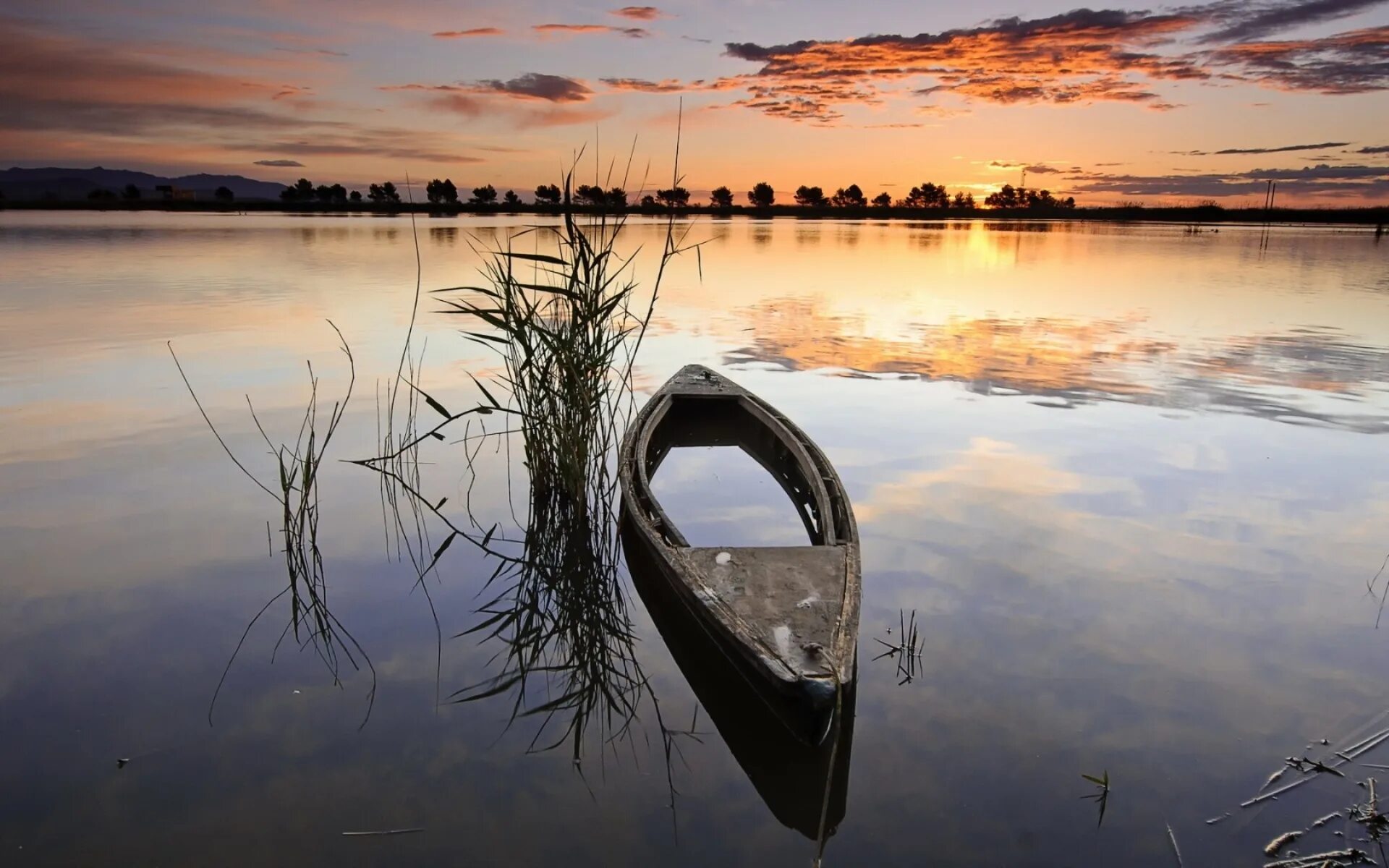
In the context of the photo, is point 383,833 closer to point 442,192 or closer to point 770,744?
point 770,744

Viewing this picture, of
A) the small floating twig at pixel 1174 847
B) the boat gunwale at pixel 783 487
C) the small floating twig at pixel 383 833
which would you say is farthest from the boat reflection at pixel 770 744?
the small floating twig at pixel 383 833

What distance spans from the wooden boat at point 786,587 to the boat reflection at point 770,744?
0.36 ft

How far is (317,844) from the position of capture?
2.61 meters

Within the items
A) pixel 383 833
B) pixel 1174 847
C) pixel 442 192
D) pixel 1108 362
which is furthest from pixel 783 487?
pixel 442 192

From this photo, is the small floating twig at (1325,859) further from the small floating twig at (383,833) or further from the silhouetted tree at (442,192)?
the silhouetted tree at (442,192)

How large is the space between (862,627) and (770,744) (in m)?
1.07

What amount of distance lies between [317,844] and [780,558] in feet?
7.16

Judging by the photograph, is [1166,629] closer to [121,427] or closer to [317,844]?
[317,844]

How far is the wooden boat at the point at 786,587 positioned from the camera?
286 centimetres

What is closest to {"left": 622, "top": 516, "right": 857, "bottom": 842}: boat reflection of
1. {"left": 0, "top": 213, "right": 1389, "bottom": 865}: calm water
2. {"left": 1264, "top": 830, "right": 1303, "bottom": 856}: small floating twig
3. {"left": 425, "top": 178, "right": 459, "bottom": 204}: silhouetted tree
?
{"left": 0, "top": 213, "right": 1389, "bottom": 865}: calm water

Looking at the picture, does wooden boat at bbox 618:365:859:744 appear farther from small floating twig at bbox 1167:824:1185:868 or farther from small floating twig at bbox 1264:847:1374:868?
small floating twig at bbox 1264:847:1374:868

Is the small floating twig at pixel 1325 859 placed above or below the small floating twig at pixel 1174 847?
above

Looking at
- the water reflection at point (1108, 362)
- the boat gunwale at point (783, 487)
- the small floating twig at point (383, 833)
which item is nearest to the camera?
the small floating twig at point (383, 833)

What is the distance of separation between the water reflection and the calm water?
0.30 ft
